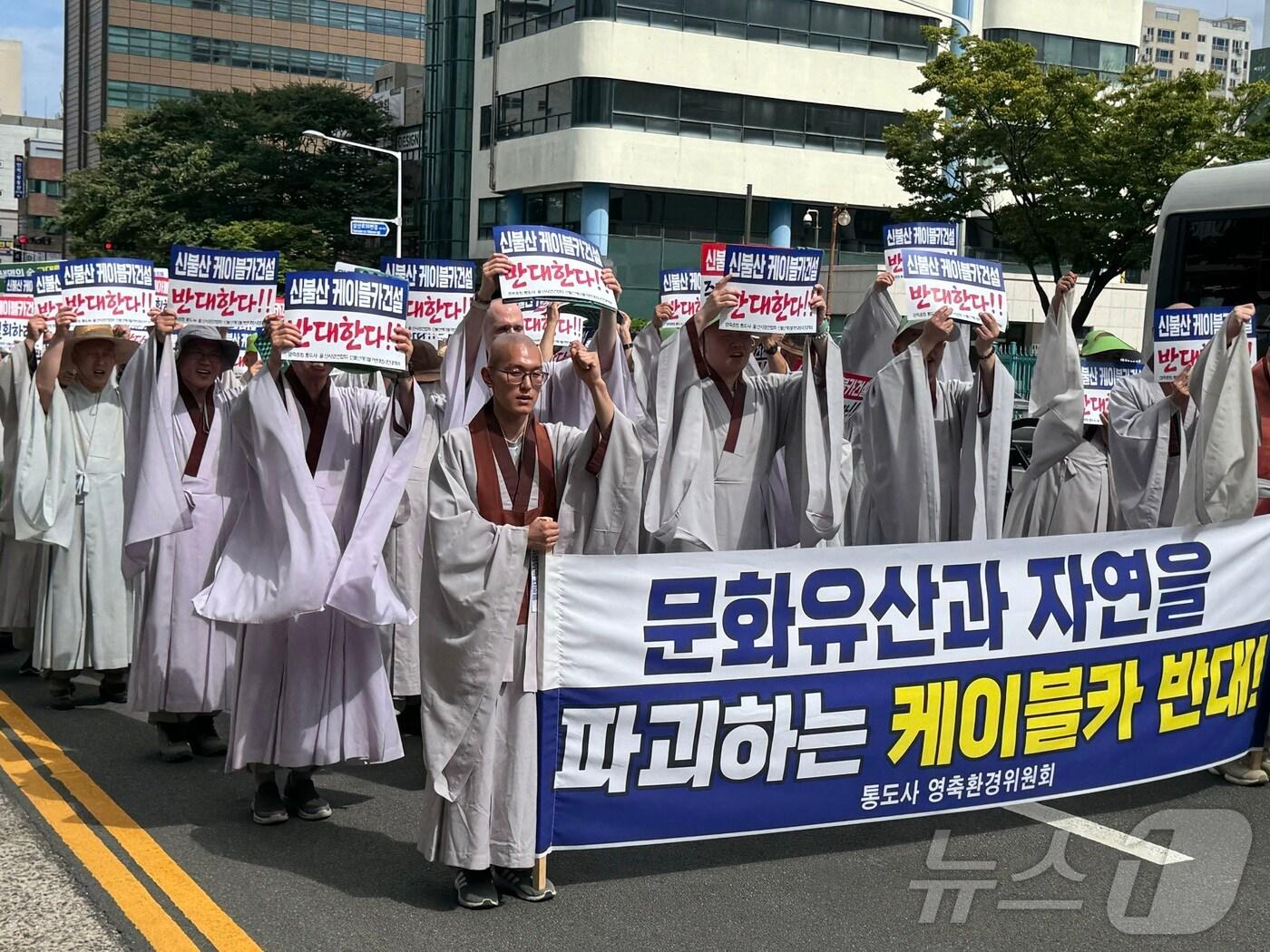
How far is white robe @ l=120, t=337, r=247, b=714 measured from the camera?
6125 mm

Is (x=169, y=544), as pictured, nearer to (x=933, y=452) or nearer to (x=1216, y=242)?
(x=933, y=452)

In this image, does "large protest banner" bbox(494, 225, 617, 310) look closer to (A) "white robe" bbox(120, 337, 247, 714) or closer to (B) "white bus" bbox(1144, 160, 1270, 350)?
(A) "white robe" bbox(120, 337, 247, 714)

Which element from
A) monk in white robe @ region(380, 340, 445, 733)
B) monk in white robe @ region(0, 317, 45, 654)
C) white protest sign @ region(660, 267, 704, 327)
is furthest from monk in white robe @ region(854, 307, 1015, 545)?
monk in white robe @ region(0, 317, 45, 654)

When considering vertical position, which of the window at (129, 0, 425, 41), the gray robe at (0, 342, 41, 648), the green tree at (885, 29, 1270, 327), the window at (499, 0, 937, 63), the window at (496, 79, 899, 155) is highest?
the window at (129, 0, 425, 41)

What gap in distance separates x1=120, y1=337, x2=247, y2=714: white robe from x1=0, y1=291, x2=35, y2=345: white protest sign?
141 inches

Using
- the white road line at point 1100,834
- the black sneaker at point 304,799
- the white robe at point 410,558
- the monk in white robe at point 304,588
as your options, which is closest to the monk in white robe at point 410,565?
the white robe at point 410,558

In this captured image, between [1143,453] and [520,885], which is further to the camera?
[1143,453]

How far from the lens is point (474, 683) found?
4.44 m

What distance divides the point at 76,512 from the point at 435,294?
2.17 meters

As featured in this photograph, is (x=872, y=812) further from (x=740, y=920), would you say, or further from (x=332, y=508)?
(x=332, y=508)

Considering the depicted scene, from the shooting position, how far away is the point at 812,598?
4836 mm

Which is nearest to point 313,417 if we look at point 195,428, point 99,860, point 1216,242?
point 195,428

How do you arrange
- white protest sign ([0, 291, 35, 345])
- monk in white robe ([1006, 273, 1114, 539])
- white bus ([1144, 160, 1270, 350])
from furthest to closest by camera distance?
white bus ([1144, 160, 1270, 350]) → white protest sign ([0, 291, 35, 345]) → monk in white robe ([1006, 273, 1114, 539])

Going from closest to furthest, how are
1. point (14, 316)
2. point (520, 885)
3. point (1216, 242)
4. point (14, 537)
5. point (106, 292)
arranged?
point (520, 885) → point (106, 292) → point (14, 537) → point (14, 316) → point (1216, 242)
